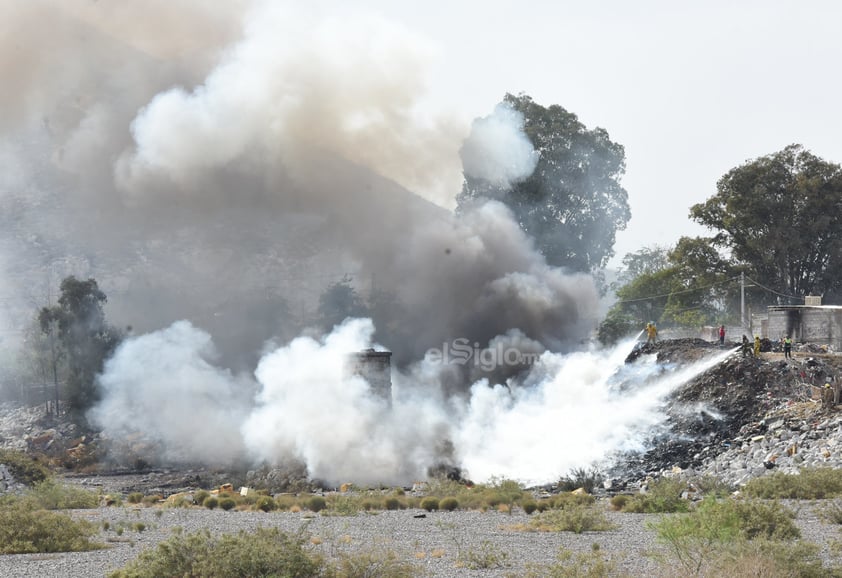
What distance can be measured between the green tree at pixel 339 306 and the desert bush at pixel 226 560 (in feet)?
123

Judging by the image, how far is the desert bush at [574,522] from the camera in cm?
2017

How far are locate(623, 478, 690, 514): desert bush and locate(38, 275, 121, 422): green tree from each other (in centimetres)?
3448

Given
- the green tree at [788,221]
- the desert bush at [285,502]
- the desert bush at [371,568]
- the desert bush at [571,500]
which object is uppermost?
the green tree at [788,221]

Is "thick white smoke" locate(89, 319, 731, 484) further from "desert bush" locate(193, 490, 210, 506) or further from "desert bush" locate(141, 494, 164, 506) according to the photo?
"desert bush" locate(141, 494, 164, 506)

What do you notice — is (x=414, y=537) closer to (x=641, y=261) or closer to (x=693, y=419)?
(x=693, y=419)

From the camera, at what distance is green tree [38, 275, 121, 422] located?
5319 centimetres

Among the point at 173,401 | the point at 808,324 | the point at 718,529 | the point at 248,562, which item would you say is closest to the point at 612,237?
the point at 808,324

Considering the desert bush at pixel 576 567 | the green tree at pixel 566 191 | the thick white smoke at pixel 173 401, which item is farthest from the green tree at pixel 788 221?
the desert bush at pixel 576 567

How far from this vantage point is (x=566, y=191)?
62.8 metres

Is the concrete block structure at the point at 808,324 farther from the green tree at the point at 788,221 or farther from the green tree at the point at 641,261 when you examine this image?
the green tree at the point at 641,261

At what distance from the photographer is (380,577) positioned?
1427 centimetres

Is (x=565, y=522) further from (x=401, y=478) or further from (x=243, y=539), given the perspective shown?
(x=401, y=478)

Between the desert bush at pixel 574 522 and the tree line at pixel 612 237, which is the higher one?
the tree line at pixel 612 237

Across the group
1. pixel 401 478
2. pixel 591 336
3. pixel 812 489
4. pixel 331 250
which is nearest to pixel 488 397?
pixel 401 478
